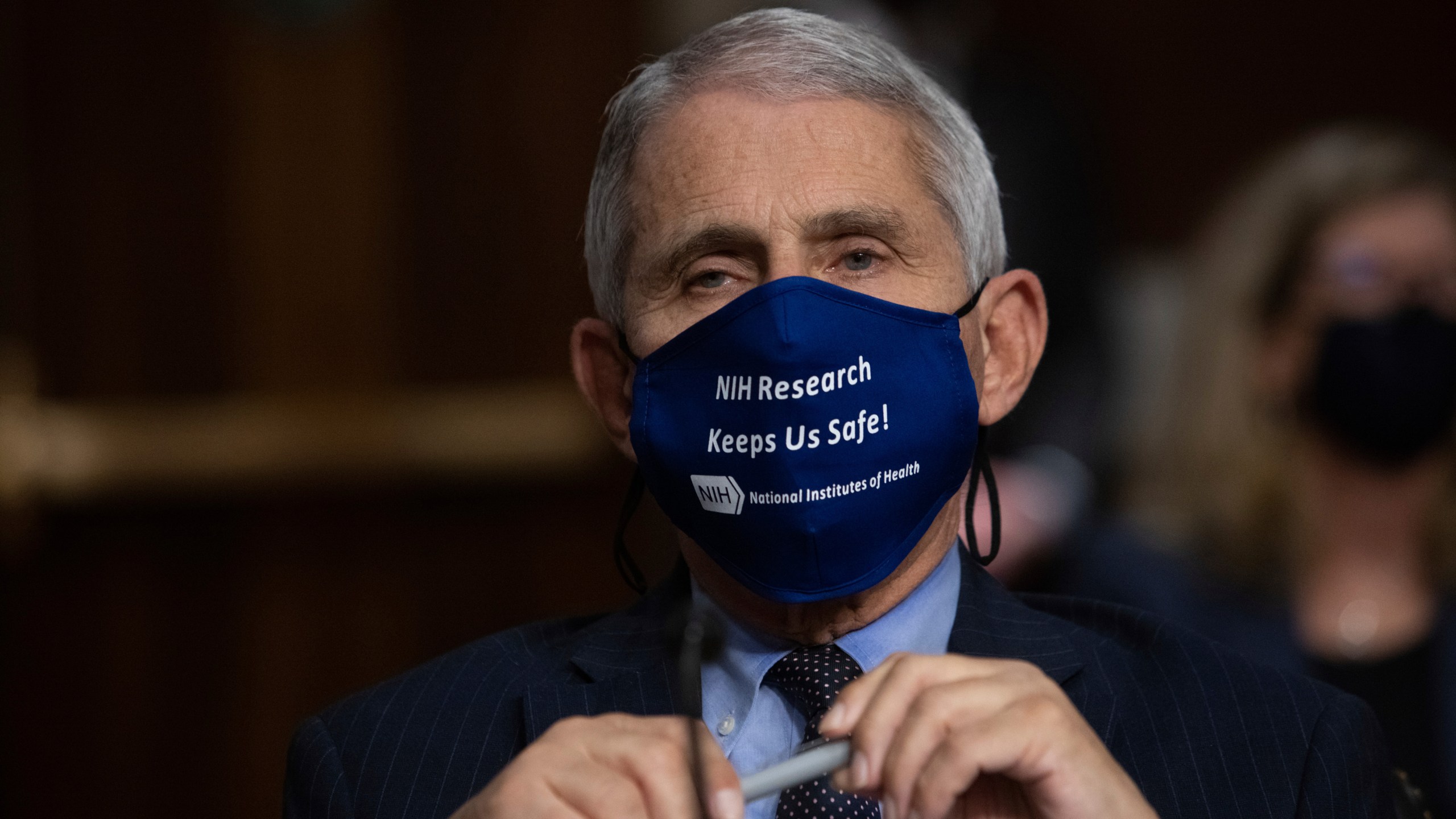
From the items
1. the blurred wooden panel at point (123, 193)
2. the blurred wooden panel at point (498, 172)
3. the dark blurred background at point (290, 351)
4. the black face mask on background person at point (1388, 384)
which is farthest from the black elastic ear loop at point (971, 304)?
the blurred wooden panel at point (123, 193)

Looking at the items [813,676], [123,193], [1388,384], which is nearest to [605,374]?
[813,676]

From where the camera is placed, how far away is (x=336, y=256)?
4668 millimetres

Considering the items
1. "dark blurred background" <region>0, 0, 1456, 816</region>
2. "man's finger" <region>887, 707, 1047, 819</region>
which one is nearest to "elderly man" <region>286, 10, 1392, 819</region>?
"man's finger" <region>887, 707, 1047, 819</region>

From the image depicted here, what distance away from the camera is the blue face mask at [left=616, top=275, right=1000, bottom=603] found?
1.86m

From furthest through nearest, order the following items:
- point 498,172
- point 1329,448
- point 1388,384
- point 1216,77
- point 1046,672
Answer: point 1216,77
point 498,172
point 1329,448
point 1388,384
point 1046,672

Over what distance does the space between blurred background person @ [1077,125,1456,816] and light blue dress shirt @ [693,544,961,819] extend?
1.50 meters

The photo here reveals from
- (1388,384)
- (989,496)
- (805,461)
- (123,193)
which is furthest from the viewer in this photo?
(123,193)

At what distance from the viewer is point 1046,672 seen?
2059mm

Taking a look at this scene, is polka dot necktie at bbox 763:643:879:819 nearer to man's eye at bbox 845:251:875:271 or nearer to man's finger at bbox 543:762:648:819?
man's finger at bbox 543:762:648:819

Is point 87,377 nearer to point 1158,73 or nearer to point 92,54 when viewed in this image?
point 92,54

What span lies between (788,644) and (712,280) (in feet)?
Answer: 1.59

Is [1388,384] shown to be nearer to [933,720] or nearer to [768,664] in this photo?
[768,664]

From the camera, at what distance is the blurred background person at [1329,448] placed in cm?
344

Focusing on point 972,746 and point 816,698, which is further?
point 816,698
